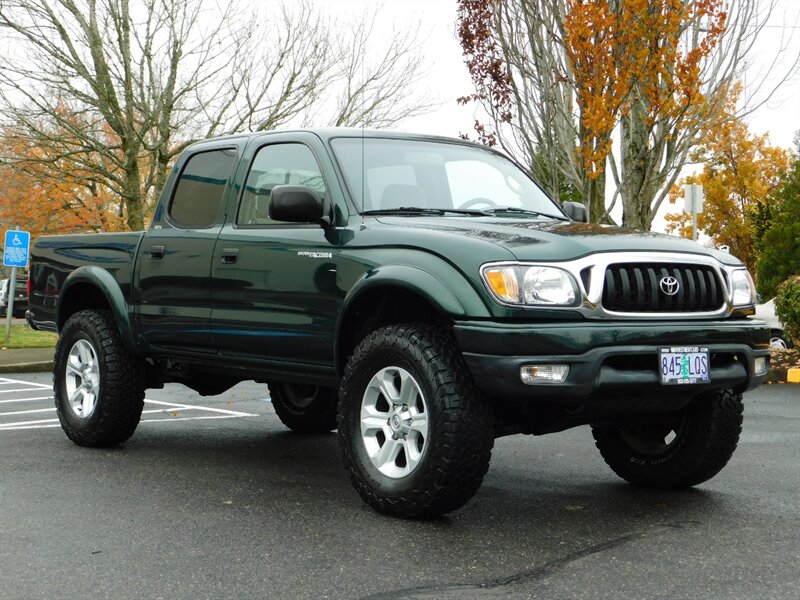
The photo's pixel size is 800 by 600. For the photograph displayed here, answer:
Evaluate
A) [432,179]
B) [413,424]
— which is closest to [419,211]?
[432,179]

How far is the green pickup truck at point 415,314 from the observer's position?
452 centimetres

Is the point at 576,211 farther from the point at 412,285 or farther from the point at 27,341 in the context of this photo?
the point at 27,341

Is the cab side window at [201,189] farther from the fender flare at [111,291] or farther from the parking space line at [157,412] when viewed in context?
the parking space line at [157,412]

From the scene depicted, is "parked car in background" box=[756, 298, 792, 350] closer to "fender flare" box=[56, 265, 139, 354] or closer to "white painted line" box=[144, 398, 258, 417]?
"white painted line" box=[144, 398, 258, 417]

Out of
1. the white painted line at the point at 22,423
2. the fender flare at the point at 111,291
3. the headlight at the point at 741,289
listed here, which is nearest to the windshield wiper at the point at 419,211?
the headlight at the point at 741,289

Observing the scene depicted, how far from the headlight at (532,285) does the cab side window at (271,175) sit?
5.14ft

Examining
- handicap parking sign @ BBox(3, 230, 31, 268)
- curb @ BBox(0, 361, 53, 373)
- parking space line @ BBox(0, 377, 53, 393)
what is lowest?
curb @ BBox(0, 361, 53, 373)

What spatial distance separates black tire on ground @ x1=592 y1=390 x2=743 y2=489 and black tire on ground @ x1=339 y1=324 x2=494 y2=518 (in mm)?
1329

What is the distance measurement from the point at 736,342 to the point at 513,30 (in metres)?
11.1

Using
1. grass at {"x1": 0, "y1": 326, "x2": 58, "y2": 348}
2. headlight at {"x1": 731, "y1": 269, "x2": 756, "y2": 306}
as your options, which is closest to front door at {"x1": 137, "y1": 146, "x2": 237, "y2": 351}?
headlight at {"x1": 731, "y1": 269, "x2": 756, "y2": 306}

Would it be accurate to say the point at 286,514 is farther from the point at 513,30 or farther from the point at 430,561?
the point at 513,30

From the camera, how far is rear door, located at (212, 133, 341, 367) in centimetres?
539

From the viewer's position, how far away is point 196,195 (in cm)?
659

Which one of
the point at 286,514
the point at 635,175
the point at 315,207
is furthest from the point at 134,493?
the point at 635,175
